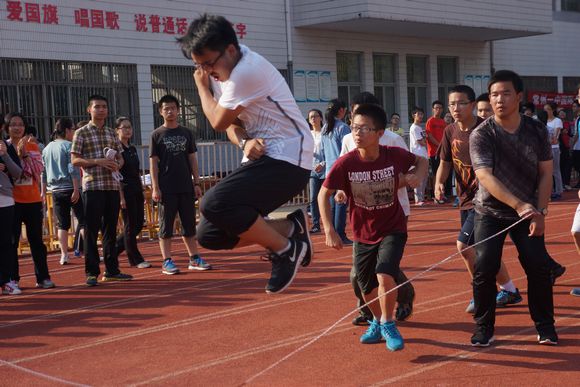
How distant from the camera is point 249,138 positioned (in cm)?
531

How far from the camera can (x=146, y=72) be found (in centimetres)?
1911

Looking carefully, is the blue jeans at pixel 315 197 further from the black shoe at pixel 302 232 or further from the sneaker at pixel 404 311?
the black shoe at pixel 302 232

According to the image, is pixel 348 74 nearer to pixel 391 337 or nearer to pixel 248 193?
pixel 391 337

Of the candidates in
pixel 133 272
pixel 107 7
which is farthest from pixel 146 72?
pixel 133 272

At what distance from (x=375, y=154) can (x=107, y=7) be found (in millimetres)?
13274

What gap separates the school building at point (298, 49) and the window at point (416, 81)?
3cm

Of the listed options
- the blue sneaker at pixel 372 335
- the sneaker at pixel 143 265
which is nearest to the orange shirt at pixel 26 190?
the sneaker at pixel 143 265

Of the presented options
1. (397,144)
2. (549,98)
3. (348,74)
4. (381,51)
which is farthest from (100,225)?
(549,98)

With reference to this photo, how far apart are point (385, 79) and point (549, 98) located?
6799 millimetres

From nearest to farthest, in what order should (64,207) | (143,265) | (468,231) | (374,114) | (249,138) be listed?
1. (249,138)
2. (374,114)
3. (468,231)
4. (143,265)
5. (64,207)

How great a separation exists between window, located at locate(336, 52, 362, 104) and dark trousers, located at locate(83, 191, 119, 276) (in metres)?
14.3

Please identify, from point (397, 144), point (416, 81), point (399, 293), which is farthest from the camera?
point (416, 81)

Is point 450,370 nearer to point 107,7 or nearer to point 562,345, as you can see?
point 562,345

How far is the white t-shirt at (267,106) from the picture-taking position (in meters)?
4.96
